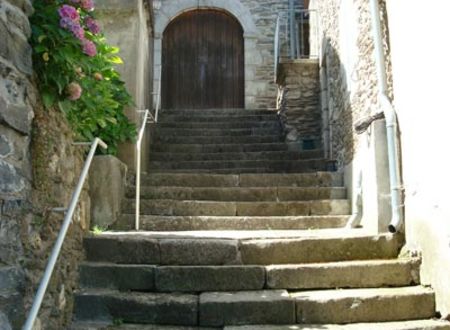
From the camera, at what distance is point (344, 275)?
3455mm

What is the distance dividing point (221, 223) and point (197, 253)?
3.34 ft

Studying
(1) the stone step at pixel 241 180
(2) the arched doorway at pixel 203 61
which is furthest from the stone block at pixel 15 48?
(2) the arched doorway at pixel 203 61

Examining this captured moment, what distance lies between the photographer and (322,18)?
7.31m

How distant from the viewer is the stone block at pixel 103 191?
4.32 metres

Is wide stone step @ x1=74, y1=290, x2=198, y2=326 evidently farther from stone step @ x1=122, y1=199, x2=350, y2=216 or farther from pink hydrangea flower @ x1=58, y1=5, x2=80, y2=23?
pink hydrangea flower @ x1=58, y1=5, x2=80, y2=23

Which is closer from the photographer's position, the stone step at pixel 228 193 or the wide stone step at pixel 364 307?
the wide stone step at pixel 364 307

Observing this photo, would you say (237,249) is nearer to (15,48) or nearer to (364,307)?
(364,307)

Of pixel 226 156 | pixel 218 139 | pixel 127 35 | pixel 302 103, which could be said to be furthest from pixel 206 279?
pixel 302 103

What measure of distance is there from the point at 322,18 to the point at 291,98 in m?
1.25

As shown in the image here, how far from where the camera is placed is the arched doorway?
34.3ft

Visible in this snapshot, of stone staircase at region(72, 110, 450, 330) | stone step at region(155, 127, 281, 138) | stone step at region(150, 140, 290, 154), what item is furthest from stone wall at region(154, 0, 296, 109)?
stone staircase at region(72, 110, 450, 330)

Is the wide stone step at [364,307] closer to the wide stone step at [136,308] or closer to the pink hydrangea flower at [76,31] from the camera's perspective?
the wide stone step at [136,308]

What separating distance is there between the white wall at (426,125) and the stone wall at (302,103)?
10.6 feet

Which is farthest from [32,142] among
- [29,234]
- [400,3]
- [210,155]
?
[210,155]
